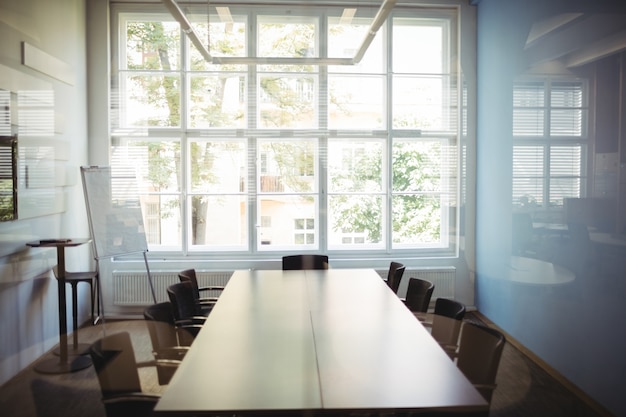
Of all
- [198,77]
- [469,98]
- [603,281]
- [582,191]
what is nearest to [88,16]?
[198,77]

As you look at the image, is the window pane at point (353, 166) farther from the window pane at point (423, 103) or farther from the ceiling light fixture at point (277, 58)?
the ceiling light fixture at point (277, 58)

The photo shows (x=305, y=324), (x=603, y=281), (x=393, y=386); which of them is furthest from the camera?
(x=603, y=281)

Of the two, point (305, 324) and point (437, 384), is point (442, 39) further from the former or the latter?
point (437, 384)

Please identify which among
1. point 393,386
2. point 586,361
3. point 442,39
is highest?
point 442,39

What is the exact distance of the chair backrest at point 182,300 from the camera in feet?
13.7

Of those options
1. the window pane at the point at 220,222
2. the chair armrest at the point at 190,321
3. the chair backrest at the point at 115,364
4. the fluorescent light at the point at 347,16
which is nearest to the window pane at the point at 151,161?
the window pane at the point at 220,222

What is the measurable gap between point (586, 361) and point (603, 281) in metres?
0.74

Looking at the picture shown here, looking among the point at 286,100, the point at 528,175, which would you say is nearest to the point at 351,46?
the point at 286,100

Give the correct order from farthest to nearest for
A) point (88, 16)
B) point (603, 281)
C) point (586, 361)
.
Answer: point (88, 16), point (586, 361), point (603, 281)

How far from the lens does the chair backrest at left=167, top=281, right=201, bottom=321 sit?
13.7 ft

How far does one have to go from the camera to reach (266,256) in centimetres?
685

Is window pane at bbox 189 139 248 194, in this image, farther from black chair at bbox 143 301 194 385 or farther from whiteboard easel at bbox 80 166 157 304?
black chair at bbox 143 301 194 385

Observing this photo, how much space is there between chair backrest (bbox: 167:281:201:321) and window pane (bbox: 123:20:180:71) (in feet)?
10.9

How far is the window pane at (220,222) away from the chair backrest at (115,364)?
12.2ft
